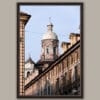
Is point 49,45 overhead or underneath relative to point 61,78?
overhead

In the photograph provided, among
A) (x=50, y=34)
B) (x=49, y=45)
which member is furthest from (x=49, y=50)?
(x=50, y=34)

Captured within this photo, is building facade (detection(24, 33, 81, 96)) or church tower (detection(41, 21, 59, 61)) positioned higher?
church tower (detection(41, 21, 59, 61))

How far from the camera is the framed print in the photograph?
1756 millimetres

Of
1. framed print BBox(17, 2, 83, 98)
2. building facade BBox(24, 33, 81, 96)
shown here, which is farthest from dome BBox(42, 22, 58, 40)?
building facade BBox(24, 33, 81, 96)

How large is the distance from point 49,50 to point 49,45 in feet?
0.16

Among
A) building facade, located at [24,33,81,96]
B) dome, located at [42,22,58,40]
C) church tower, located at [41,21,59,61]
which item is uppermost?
dome, located at [42,22,58,40]

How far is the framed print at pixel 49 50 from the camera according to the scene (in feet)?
5.76

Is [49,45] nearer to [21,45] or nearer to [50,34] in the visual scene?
[50,34]

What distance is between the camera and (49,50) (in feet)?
5.79

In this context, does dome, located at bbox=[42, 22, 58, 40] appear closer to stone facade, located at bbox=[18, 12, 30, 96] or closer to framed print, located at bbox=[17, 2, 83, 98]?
framed print, located at bbox=[17, 2, 83, 98]

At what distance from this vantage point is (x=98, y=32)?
1773 mm

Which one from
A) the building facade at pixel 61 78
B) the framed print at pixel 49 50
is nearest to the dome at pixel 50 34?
the framed print at pixel 49 50

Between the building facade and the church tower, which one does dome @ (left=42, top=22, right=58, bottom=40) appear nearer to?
the church tower

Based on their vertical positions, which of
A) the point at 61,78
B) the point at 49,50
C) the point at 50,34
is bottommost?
the point at 61,78
